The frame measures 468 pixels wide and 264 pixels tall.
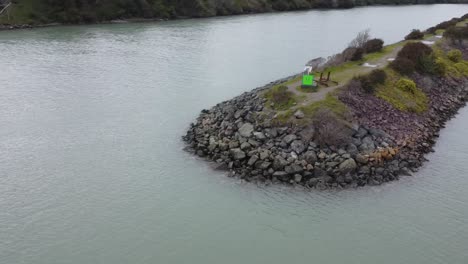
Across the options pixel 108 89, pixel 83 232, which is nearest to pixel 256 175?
pixel 83 232

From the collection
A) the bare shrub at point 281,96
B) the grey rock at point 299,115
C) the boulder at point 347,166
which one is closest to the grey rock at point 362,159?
the boulder at point 347,166

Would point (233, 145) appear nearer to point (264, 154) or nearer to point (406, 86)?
point (264, 154)

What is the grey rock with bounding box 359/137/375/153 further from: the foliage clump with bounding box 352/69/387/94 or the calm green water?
the foliage clump with bounding box 352/69/387/94


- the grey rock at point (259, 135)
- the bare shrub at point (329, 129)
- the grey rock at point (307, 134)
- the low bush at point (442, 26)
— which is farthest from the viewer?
the low bush at point (442, 26)

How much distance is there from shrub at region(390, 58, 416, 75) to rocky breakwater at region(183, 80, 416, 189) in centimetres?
1310

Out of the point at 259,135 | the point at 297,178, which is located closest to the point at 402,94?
the point at 259,135

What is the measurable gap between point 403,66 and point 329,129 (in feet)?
56.2

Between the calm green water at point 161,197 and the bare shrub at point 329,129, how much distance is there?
151 inches

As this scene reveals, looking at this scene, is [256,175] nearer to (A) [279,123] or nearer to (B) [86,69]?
(A) [279,123]

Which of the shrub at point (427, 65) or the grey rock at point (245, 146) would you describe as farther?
the shrub at point (427, 65)

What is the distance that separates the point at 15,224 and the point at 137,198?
6.15 metres

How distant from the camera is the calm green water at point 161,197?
20078 mm

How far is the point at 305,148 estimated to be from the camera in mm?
26594

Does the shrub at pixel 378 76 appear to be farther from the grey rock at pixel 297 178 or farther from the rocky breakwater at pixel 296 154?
the grey rock at pixel 297 178
